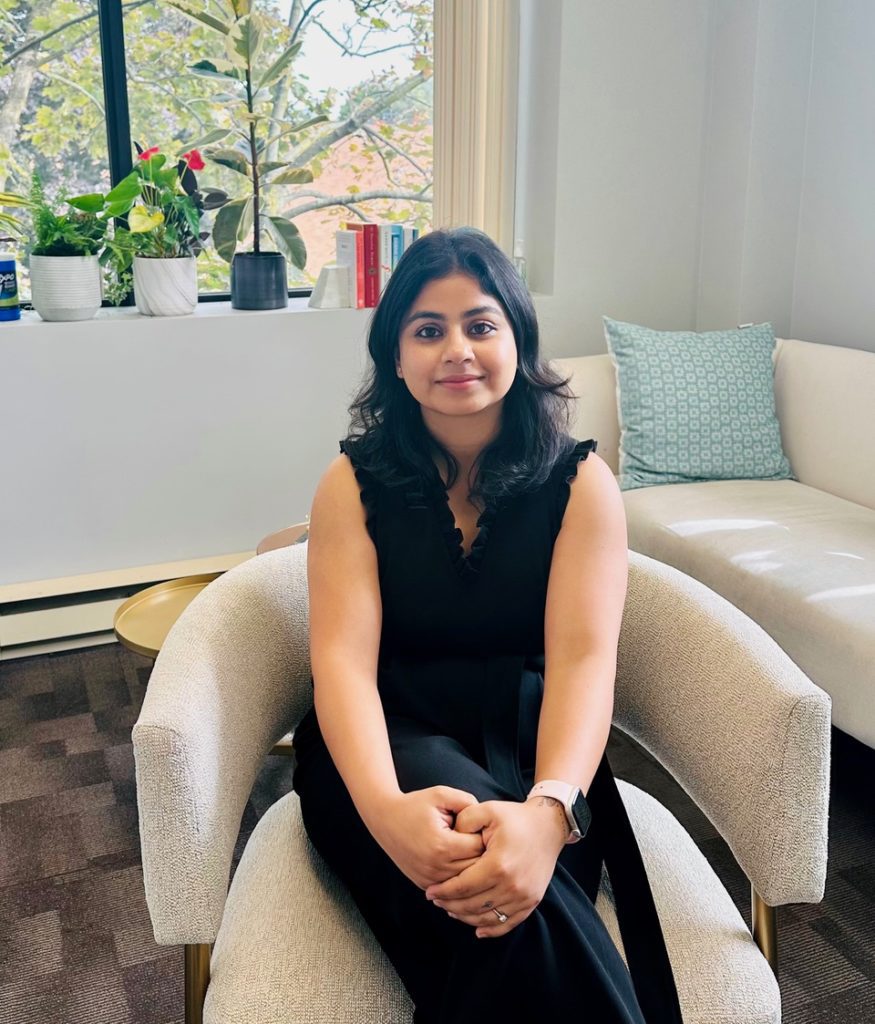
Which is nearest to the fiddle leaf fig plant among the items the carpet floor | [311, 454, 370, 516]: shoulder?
the carpet floor

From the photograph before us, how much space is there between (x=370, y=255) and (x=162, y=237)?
0.58 meters

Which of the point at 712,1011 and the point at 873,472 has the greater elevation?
the point at 873,472

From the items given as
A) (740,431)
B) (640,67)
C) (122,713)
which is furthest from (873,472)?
(122,713)

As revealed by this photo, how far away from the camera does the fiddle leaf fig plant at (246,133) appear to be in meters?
2.83

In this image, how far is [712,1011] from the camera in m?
1.09

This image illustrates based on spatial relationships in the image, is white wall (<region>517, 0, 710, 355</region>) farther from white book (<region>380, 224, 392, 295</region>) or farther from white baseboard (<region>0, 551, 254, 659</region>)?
white baseboard (<region>0, 551, 254, 659</region>)

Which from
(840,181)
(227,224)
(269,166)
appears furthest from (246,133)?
(840,181)

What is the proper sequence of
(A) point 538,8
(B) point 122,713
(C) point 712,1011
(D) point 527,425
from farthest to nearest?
(A) point 538,8 → (B) point 122,713 → (D) point 527,425 → (C) point 712,1011

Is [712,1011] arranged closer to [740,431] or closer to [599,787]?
[599,787]

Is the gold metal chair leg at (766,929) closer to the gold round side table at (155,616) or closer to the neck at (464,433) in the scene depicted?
the neck at (464,433)

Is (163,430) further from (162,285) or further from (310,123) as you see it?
(310,123)

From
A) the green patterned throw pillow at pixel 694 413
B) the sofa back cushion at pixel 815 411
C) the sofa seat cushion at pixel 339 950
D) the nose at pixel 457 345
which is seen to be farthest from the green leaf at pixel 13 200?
the sofa seat cushion at pixel 339 950

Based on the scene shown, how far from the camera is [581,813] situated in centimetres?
115

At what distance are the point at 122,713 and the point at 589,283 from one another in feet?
5.88
